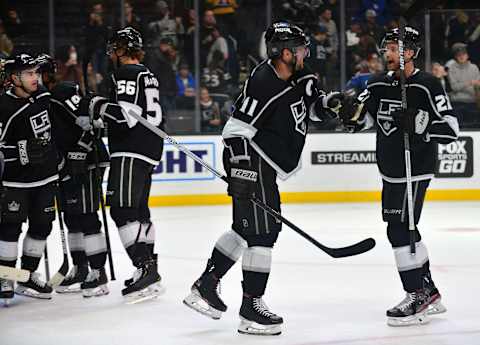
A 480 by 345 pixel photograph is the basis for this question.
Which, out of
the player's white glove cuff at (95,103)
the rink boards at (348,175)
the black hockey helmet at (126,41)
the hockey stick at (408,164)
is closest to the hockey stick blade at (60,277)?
the player's white glove cuff at (95,103)

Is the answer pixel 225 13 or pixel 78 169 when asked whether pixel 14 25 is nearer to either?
pixel 225 13

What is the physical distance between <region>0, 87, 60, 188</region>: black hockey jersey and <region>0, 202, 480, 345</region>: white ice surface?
0.60 metres

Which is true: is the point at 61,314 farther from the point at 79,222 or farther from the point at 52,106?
the point at 52,106

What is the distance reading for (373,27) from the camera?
34.9 feet

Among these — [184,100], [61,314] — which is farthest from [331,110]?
[184,100]

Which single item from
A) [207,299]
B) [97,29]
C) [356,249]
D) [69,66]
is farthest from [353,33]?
[207,299]

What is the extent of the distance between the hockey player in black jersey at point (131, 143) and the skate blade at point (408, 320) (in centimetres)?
125

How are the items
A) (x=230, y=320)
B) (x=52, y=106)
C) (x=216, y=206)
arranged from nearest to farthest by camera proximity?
(x=230, y=320), (x=52, y=106), (x=216, y=206)

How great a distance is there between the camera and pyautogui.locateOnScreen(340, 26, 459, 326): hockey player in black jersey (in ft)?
14.2

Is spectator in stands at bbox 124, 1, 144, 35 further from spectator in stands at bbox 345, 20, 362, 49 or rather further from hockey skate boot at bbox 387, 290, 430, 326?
hockey skate boot at bbox 387, 290, 430, 326

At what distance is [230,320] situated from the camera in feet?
14.7

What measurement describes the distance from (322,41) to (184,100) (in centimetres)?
153

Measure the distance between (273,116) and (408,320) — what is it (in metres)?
1.02

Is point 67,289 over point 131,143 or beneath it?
beneath
